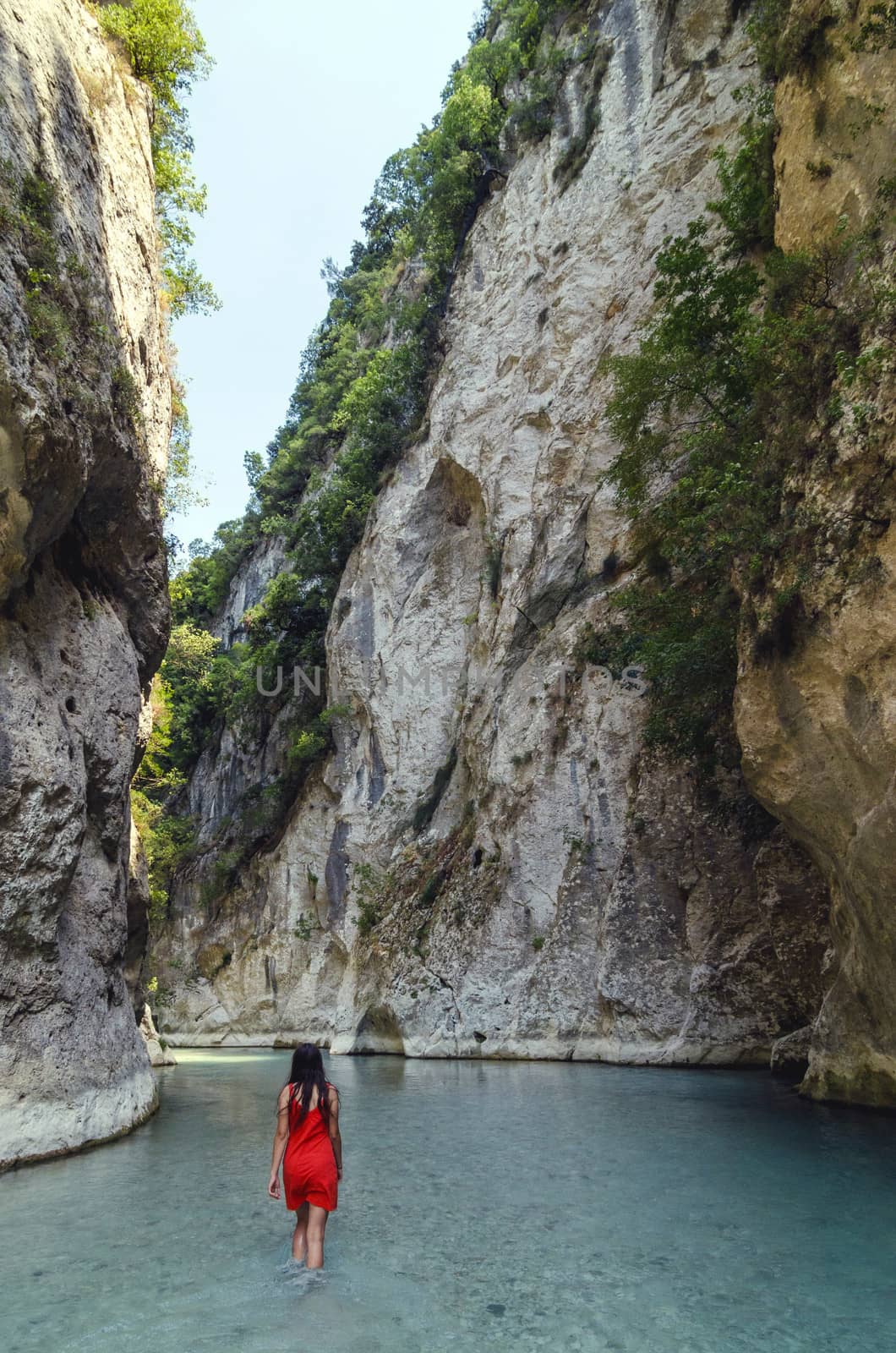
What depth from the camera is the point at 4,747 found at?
27.2 ft

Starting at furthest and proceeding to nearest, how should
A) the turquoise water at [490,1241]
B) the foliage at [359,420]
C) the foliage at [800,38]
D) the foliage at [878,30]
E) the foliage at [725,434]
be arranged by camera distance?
1. the foliage at [359,420]
2. the foliage at [800,38]
3. the foliage at [725,434]
4. the foliage at [878,30]
5. the turquoise water at [490,1241]

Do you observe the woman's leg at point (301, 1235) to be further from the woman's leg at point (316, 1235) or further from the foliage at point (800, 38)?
the foliage at point (800, 38)

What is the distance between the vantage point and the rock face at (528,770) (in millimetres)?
16000

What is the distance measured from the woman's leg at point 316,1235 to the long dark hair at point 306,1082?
1.55 feet

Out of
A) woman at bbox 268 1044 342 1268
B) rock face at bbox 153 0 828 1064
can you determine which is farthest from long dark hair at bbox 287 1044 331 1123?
rock face at bbox 153 0 828 1064

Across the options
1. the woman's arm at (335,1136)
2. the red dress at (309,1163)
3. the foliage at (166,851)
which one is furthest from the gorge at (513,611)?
the woman's arm at (335,1136)

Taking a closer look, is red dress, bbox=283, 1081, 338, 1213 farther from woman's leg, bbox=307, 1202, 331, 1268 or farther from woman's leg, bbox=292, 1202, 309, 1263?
woman's leg, bbox=292, 1202, 309, 1263

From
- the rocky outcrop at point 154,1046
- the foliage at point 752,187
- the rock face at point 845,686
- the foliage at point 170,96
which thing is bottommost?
the rocky outcrop at point 154,1046

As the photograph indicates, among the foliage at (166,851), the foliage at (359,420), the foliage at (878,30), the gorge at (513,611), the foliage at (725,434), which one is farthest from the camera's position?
the foliage at (166,851)

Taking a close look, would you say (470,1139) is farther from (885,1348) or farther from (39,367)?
(39,367)

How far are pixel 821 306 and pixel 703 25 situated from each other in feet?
56.0

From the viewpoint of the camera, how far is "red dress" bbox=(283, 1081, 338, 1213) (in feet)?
15.6

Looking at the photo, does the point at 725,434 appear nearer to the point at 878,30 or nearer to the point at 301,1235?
the point at 878,30

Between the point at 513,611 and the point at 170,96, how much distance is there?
524 inches
